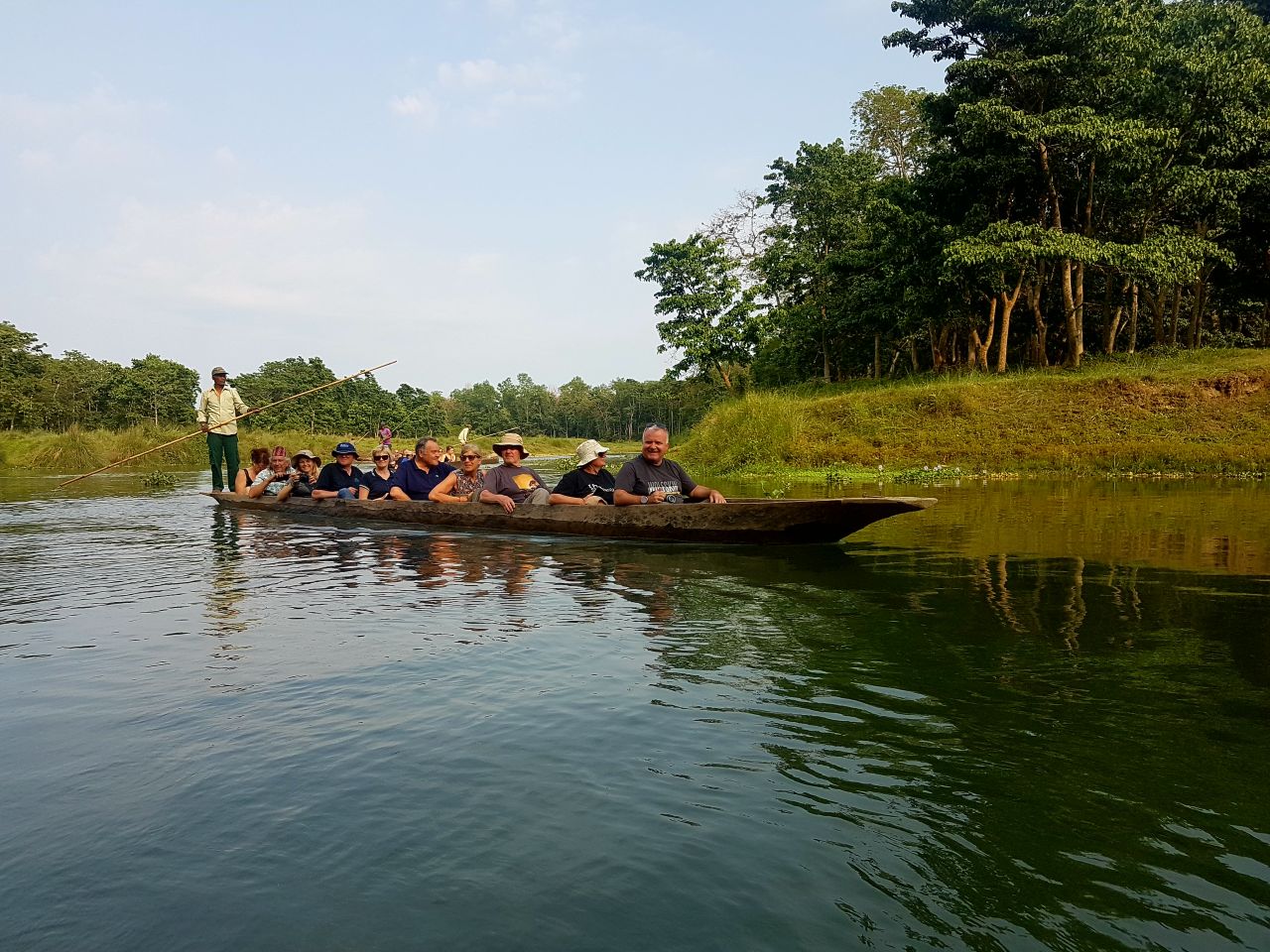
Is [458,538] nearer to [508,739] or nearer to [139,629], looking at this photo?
[139,629]

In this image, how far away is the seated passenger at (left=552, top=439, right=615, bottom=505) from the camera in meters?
10.5

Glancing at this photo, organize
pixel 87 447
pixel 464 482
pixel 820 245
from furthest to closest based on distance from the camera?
pixel 820 245
pixel 87 447
pixel 464 482

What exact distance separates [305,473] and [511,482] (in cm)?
528

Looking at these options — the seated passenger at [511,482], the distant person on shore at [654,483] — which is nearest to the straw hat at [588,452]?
the seated passenger at [511,482]

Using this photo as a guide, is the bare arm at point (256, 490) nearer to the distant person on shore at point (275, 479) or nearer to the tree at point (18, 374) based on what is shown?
the distant person on shore at point (275, 479)

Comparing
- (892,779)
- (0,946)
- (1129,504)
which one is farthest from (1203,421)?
(0,946)

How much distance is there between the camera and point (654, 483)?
962 cm

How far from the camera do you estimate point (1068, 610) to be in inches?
227

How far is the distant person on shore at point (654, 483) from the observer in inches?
371

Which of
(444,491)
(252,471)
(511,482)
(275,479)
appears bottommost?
(444,491)

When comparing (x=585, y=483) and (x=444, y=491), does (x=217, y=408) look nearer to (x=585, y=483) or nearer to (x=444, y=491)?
(x=444, y=491)

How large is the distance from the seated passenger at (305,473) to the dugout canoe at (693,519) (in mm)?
3228

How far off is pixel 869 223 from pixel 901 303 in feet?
19.2

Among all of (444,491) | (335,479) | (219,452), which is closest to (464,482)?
(444,491)
